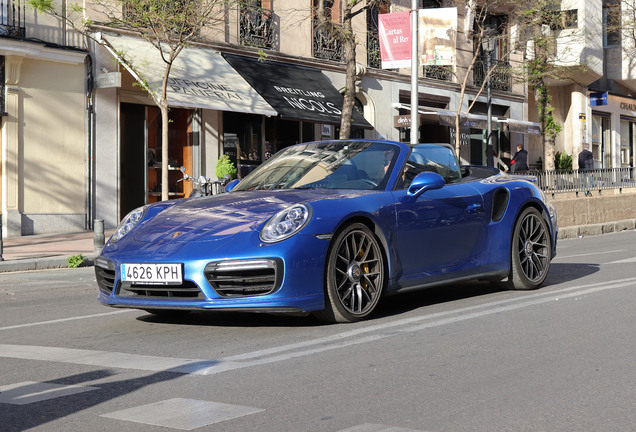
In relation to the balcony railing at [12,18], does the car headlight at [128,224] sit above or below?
below

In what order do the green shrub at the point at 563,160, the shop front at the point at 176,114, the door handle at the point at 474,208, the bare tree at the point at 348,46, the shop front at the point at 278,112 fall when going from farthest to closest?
the green shrub at the point at 563,160 < the shop front at the point at 278,112 < the bare tree at the point at 348,46 < the shop front at the point at 176,114 < the door handle at the point at 474,208

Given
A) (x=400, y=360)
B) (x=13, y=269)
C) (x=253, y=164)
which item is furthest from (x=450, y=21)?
(x=400, y=360)

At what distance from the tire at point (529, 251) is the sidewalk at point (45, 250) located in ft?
25.1

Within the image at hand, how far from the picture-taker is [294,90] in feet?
76.2

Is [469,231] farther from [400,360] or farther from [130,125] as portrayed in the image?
[130,125]

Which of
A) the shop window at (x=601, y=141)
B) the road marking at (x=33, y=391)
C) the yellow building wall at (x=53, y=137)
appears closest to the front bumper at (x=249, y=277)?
the road marking at (x=33, y=391)

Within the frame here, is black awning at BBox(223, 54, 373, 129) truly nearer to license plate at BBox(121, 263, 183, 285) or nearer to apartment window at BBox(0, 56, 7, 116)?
apartment window at BBox(0, 56, 7, 116)

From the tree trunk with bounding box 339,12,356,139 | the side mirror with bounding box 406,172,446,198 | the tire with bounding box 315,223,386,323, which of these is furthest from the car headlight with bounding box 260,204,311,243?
the tree trunk with bounding box 339,12,356,139

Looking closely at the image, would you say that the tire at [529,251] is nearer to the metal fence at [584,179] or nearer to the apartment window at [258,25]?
the metal fence at [584,179]

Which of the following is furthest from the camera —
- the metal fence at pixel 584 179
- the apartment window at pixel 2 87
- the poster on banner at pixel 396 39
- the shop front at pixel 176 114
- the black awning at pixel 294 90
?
the metal fence at pixel 584 179

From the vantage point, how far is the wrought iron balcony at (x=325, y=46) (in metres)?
25.7

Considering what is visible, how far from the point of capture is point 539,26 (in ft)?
100

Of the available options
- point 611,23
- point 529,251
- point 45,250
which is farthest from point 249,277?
point 611,23

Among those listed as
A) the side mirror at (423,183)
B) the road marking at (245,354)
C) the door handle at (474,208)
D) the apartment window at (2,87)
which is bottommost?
the road marking at (245,354)
